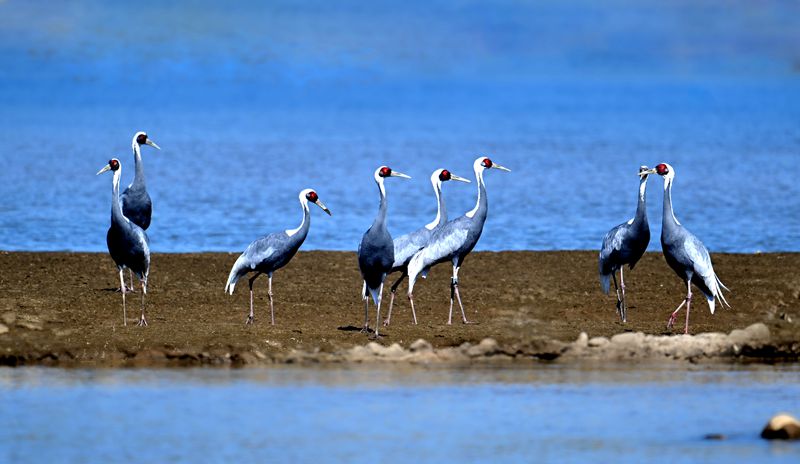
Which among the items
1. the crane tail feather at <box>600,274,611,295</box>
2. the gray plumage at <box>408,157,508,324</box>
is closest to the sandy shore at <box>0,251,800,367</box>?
the crane tail feather at <box>600,274,611,295</box>

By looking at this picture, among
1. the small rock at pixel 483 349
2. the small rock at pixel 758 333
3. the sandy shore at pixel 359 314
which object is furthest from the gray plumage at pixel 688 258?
the small rock at pixel 483 349

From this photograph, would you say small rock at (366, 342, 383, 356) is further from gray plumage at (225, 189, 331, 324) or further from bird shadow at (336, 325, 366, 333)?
gray plumage at (225, 189, 331, 324)

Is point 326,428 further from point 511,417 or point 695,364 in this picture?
point 695,364

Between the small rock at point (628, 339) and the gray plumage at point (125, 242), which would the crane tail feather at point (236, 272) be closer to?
the gray plumage at point (125, 242)

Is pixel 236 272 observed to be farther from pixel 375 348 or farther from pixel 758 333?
pixel 758 333

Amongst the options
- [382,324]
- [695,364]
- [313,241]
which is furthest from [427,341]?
[313,241]

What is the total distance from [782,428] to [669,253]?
6761mm

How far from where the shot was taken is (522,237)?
31.2 meters

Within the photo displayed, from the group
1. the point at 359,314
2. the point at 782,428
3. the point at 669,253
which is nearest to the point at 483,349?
the point at 359,314

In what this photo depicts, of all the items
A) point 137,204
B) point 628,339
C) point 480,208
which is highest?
point 137,204

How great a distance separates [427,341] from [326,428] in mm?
4469

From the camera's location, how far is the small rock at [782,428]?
12125 millimetres

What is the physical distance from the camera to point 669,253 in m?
18.8

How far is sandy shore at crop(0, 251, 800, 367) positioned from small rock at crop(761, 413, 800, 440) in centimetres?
427
